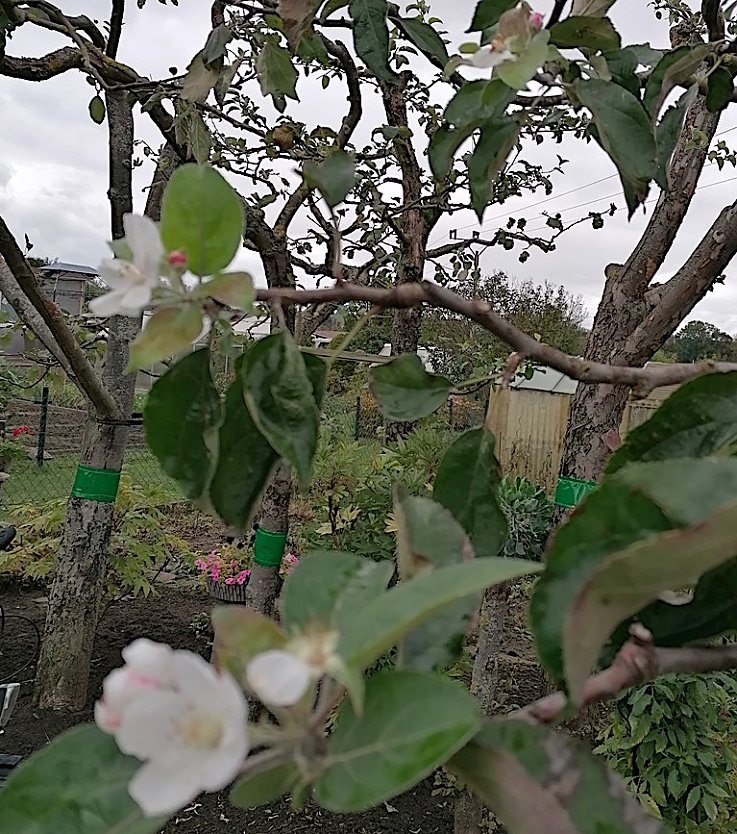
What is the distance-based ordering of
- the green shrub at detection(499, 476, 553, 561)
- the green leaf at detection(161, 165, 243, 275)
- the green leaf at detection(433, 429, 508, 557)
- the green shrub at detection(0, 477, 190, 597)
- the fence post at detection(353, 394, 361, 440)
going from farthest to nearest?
the fence post at detection(353, 394, 361, 440) → the green shrub at detection(499, 476, 553, 561) → the green shrub at detection(0, 477, 190, 597) → the green leaf at detection(433, 429, 508, 557) → the green leaf at detection(161, 165, 243, 275)

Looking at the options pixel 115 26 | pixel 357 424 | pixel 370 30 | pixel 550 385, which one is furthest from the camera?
pixel 550 385

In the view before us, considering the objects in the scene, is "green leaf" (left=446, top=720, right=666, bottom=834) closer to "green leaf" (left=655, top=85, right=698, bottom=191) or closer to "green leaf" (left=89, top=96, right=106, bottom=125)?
"green leaf" (left=655, top=85, right=698, bottom=191)

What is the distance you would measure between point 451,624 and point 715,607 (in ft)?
0.38

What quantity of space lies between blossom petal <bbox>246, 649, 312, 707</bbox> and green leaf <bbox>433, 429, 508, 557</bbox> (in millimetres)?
234

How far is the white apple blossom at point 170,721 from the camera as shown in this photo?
0.22 meters

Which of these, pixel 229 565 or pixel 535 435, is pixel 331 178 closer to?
pixel 229 565

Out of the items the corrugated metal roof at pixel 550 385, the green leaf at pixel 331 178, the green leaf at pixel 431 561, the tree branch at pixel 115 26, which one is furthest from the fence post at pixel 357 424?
the green leaf at pixel 431 561

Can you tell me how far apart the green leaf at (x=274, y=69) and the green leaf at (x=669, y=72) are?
1.93 ft

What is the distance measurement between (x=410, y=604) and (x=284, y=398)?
0.20 metres

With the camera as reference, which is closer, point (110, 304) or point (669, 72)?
point (110, 304)

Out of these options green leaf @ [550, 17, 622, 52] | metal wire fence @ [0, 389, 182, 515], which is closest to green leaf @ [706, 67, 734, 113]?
green leaf @ [550, 17, 622, 52]

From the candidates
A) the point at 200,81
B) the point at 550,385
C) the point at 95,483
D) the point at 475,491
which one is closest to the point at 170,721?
the point at 475,491

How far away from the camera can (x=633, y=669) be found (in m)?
0.28

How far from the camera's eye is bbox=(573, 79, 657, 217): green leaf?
1.78 feet
